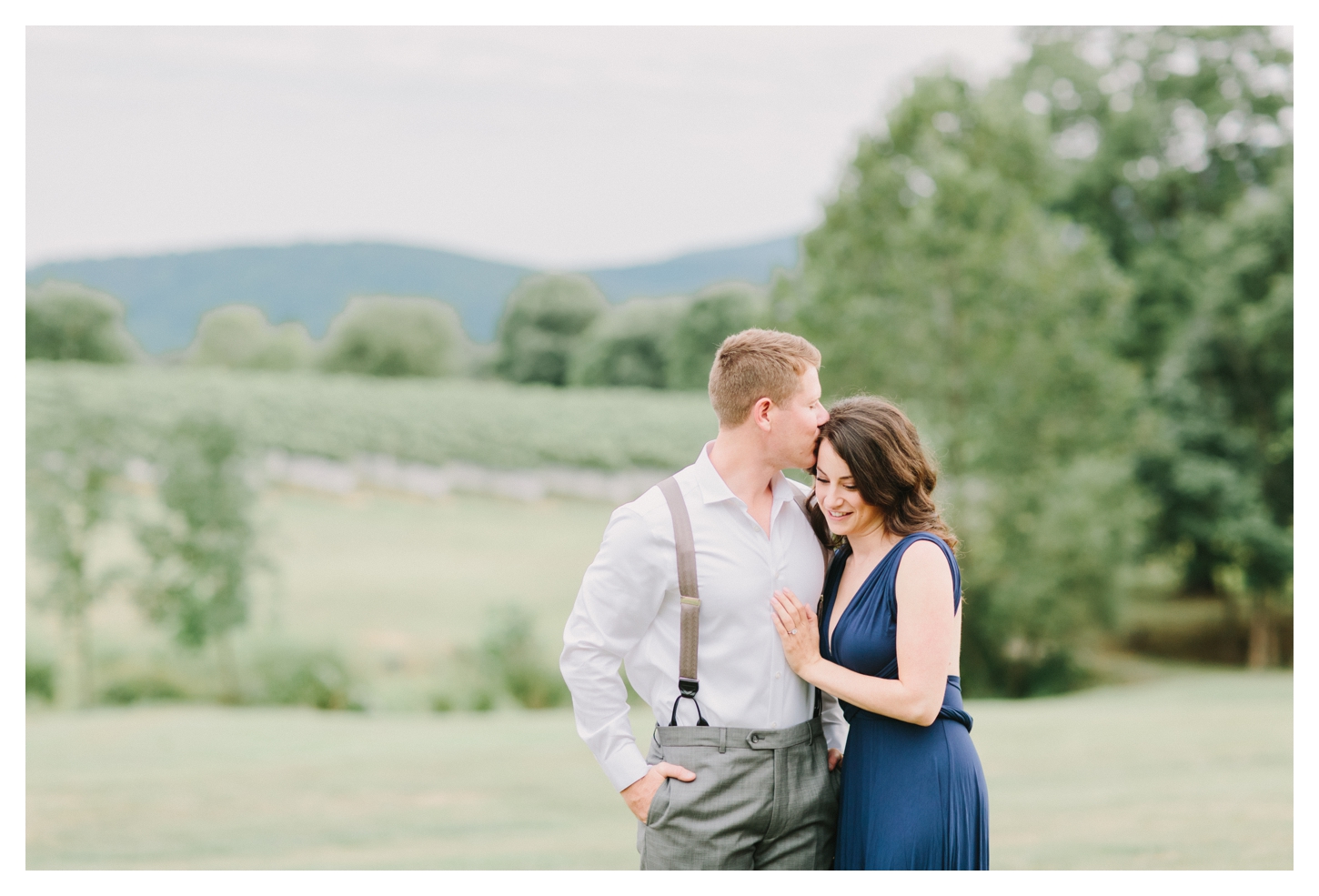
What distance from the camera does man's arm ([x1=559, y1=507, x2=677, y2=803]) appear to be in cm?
295

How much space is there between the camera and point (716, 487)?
119 inches

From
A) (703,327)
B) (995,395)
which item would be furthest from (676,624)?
(703,327)

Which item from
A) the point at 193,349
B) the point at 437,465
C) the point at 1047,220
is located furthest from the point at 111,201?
the point at 1047,220

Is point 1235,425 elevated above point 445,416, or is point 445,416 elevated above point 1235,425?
point 1235,425

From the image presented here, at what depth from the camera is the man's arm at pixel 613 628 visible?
295 centimetres

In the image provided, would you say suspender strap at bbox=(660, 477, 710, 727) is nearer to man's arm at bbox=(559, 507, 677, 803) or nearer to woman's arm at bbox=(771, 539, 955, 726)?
man's arm at bbox=(559, 507, 677, 803)

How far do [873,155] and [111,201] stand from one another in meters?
15.6

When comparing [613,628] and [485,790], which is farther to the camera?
[485,790]

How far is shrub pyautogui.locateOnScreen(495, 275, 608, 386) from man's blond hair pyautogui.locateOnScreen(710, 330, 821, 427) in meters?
22.1

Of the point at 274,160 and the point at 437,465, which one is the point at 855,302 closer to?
the point at 437,465

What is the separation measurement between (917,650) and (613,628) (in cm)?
84

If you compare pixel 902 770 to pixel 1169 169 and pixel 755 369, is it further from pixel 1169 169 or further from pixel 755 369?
pixel 1169 169

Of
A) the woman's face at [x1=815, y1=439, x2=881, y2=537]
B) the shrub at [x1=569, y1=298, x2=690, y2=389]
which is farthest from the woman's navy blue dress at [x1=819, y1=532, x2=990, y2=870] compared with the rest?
the shrub at [x1=569, y1=298, x2=690, y2=389]

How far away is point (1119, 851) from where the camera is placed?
24.6 ft
